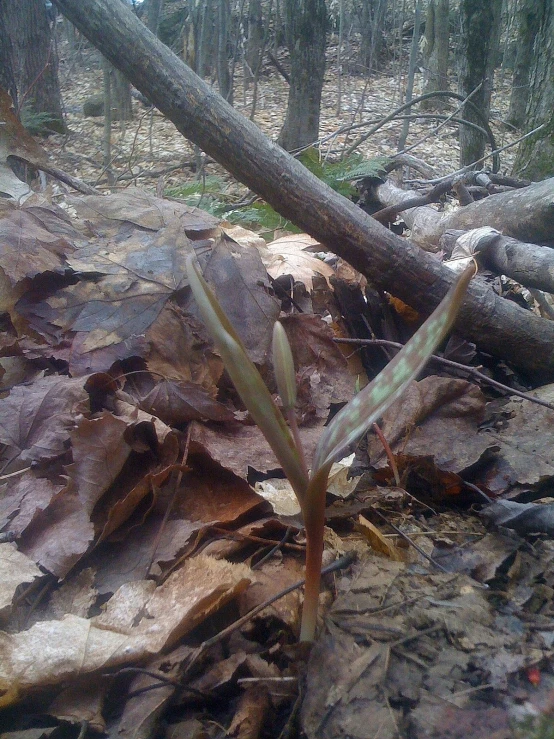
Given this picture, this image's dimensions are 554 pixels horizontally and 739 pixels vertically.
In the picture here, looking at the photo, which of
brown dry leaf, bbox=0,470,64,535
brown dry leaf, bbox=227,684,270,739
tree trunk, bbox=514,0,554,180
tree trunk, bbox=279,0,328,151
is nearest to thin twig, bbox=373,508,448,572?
brown dry leaf, bbox=227,684,270,739

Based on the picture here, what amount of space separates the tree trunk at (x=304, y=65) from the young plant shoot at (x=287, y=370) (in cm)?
562

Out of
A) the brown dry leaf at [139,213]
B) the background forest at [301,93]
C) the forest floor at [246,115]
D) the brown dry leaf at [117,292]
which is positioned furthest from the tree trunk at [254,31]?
the brown dry leaf at [117,292]

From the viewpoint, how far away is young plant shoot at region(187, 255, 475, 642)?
2.50ft

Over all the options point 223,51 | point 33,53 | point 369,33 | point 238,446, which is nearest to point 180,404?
point 238,446

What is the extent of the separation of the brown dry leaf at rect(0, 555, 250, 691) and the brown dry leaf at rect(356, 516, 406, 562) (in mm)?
287

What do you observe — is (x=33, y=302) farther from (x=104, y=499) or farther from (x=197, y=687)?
(x=197, y=687)

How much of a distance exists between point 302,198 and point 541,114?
3.90m

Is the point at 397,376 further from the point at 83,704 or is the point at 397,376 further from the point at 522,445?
the point at 522,445

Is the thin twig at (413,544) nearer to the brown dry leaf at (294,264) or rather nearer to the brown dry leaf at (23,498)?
the brown dry leaf at (23,498)

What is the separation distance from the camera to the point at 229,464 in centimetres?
134

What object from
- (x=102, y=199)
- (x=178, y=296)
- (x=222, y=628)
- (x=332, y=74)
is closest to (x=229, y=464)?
(x=222, y=628)

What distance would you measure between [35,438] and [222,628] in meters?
0.66

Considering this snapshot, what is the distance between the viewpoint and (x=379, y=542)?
1.21 metres

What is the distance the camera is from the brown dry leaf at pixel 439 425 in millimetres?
1552
